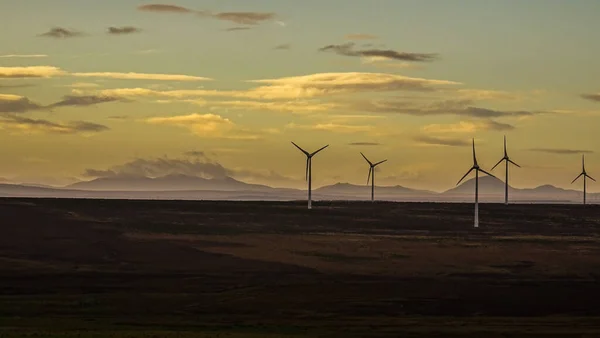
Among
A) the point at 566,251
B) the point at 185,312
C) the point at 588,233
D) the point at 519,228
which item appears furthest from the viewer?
the point at 519,228

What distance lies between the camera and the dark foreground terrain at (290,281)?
4625cm

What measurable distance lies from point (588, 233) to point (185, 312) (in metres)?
74.8

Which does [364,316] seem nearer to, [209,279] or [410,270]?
[209,279]

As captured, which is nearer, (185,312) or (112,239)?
(185,312)

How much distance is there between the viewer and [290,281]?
66.2 meters

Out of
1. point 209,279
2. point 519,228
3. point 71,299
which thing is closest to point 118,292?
point 71,299

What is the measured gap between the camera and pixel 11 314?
48938mm

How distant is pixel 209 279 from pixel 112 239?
29.3 m

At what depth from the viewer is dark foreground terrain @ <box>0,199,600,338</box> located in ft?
152

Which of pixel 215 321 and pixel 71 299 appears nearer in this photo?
pixel 215 321

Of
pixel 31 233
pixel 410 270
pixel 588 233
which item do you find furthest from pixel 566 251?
pixel 31 233

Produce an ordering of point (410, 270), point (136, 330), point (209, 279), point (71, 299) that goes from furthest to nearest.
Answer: point (410, 270), point (209, 279), point (71, 299), point (136, 330)

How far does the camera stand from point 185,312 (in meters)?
51.6

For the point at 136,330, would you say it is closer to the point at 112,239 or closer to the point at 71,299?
the point at 71,299
